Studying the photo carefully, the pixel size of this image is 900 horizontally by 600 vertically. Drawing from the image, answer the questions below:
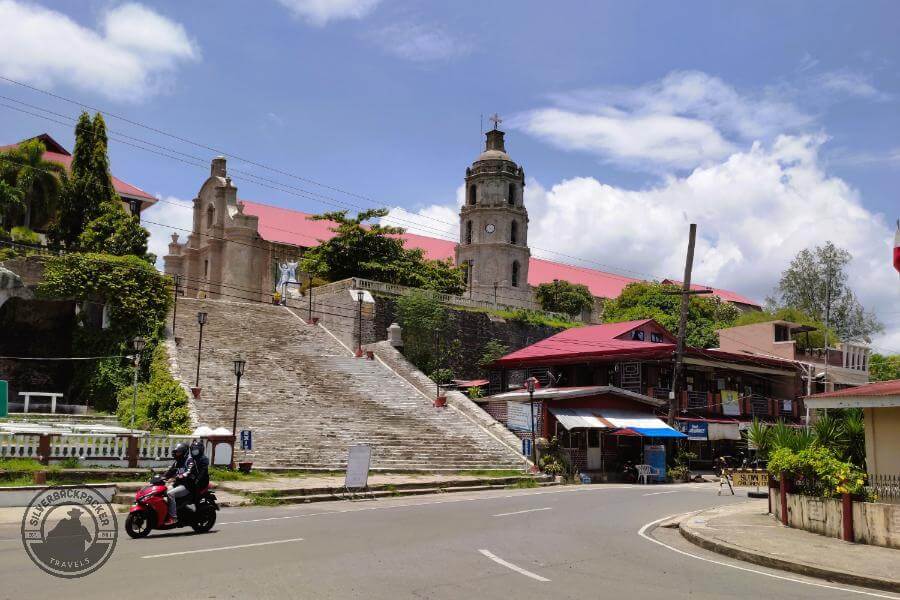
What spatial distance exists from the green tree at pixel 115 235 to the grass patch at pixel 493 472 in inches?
781

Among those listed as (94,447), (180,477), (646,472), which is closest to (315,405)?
(94,447)

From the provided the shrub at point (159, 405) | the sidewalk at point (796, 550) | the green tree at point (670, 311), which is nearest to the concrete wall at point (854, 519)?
the sidewalk at point (796, 550)

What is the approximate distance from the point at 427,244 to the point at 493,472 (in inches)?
1980

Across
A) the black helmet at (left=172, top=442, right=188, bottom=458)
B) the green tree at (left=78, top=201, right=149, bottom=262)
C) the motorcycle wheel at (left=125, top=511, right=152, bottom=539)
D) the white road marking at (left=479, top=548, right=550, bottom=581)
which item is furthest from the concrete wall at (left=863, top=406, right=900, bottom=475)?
the green tree at (left=78, top=201, right=149, bottom=262)

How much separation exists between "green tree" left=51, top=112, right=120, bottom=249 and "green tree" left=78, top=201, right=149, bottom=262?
1494mm

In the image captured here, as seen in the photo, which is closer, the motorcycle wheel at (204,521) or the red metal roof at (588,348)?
the motorcycle wheel at (204,521)

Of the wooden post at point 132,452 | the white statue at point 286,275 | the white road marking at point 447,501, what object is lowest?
the white road marking at point 447,501

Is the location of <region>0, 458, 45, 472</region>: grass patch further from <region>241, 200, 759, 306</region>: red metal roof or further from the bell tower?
the bell tower

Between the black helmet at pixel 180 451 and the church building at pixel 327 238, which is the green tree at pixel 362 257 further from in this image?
the black helmet at pixel 180 451

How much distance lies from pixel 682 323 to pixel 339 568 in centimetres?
2844

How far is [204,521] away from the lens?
41.7ft

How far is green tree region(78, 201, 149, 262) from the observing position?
37125mm

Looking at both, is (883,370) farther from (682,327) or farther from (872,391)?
(872,391)

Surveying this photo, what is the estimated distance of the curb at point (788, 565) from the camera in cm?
998
